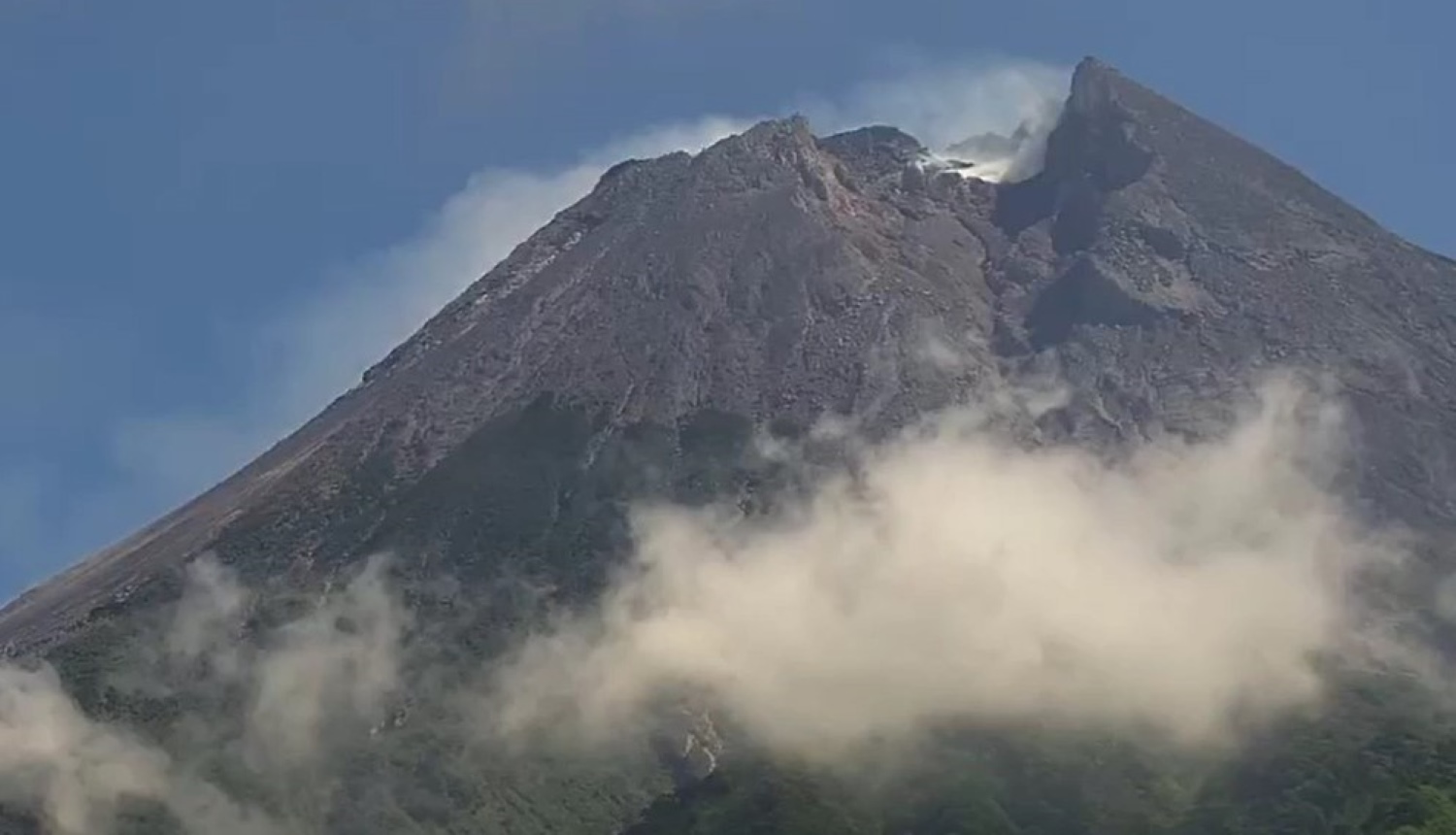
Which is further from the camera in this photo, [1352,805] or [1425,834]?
[1352,805]

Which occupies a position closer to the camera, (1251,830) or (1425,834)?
(1425,834)
